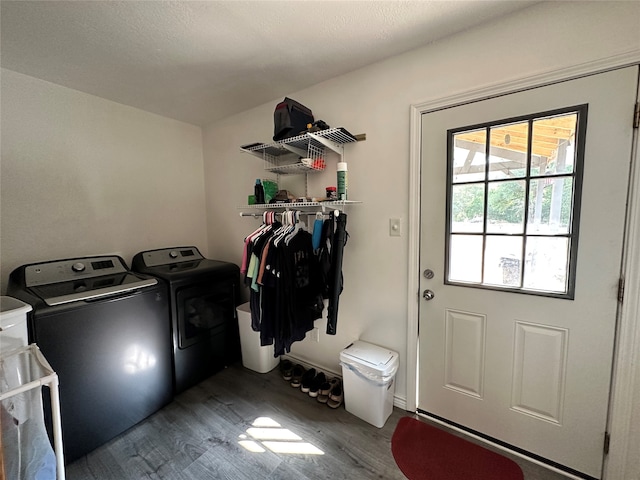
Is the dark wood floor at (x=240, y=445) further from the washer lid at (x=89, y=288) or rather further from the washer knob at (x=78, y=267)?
the washer knob at (x=78, y=267)

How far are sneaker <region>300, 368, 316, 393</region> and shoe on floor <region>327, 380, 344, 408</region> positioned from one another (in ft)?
0.65

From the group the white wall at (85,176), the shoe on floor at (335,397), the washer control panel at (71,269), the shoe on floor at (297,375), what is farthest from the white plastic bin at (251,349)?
the white wall at (85,176)

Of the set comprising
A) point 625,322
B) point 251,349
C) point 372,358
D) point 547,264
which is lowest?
point 251,349

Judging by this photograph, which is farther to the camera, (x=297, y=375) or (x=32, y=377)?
(x=297, y=375)

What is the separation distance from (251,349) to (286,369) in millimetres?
356

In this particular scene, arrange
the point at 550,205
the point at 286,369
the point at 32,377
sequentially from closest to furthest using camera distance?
the point at 32,377, the point at 550,205, the point at 286,369

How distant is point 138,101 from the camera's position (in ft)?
7.20

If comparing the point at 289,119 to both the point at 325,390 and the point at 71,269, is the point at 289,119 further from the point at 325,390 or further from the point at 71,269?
the point at 325,390

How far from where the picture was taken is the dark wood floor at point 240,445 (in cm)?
137

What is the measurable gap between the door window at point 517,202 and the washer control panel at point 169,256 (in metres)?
2.26

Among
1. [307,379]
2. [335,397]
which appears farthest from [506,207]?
[307,379]

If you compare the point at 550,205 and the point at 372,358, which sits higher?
the point at 550,205

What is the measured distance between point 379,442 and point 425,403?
42 cm

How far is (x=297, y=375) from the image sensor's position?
2135 millimetres
